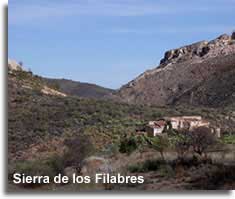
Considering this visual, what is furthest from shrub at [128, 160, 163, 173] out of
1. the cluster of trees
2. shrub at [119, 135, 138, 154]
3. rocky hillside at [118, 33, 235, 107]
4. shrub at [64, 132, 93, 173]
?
rocky hillside at [118, 33, 235, 107]

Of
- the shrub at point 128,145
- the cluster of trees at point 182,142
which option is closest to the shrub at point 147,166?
the cluster of trees at point 182,142

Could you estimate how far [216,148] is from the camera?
11.2 meters

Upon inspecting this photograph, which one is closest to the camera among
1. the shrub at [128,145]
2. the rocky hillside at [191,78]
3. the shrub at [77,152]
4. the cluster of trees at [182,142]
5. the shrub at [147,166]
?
the shrub at [147,166]

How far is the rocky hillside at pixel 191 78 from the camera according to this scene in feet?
132

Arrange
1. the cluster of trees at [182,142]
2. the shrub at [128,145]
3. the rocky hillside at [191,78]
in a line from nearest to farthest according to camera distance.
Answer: the cluster of trees at [182,142]
the shrub at [128,145]
the rocky hillside at [191,78]

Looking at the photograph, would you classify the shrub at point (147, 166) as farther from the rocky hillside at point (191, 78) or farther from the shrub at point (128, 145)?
the rocky hillside at point (191, 78)

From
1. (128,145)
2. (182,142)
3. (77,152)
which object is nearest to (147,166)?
(77,152)

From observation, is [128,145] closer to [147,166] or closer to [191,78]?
[147,166]

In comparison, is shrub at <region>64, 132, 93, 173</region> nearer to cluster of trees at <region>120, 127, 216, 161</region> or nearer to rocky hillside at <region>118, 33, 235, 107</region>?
cluster of trees at <region>120, 127, 216, 161</region>

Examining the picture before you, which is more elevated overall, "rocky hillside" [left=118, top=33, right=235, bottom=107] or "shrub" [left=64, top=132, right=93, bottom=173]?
"rocky hillside" [left=118, top=33, right=235, bottom=107]

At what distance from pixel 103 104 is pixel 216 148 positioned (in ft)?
19.4

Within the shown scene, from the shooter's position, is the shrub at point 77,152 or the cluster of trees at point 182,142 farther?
the cluster of trees at point 182,142

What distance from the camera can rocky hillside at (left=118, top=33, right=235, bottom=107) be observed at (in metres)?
40.3

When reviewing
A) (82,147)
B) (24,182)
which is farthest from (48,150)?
(24,182)
